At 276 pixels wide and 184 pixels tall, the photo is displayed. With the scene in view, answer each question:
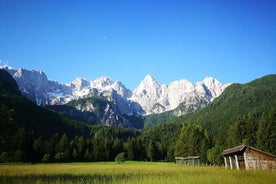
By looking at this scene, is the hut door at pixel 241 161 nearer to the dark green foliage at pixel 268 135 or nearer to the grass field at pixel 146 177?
the grass field at pixel 146 177

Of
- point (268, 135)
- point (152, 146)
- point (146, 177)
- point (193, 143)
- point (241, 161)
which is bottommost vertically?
point (146, 177)

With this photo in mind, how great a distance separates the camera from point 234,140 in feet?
277

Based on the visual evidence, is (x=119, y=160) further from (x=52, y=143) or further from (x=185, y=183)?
(x=185, y=183)

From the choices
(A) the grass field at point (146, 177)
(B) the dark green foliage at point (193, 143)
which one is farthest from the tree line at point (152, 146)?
(A) the grass field at point (146, 177)

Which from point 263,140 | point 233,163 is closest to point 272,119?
point 263,140

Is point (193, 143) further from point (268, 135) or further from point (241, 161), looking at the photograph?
point (241, 161)

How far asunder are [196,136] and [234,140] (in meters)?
21.8

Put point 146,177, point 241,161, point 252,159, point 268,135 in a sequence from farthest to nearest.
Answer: point 268,135, point 241,161, point 252,159, point 146,177

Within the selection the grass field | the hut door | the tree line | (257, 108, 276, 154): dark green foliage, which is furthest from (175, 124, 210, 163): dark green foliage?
the grass field

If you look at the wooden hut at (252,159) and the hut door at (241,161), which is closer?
the wooden hut at (252,159)

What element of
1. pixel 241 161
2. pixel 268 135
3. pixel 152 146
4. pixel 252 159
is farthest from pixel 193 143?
pixel 252 159

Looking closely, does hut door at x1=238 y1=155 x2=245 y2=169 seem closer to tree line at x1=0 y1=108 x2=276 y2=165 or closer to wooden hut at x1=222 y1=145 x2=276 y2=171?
wooden hut at x1=222 y1=145 x2=276 y2=171

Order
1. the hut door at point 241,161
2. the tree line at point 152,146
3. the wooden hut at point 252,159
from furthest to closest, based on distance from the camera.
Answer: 1. the tree line at point 152,146
2. the hut door at point 241,161
3. the wooden hut at point 252,159

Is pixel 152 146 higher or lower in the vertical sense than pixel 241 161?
higher
